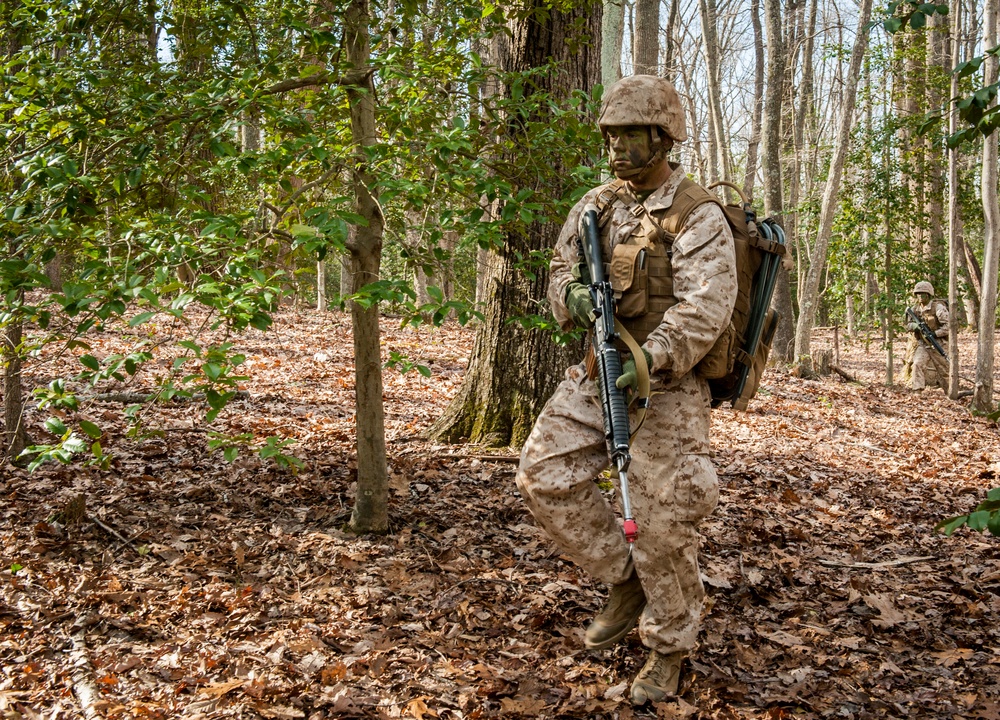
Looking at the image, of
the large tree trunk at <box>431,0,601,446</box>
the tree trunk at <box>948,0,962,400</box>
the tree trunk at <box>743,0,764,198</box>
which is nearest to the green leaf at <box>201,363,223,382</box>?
the large tree trunk at <box>431,0,601,446</box>

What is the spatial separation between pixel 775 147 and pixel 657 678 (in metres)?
13.3

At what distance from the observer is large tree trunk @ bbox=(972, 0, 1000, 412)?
9914 mm

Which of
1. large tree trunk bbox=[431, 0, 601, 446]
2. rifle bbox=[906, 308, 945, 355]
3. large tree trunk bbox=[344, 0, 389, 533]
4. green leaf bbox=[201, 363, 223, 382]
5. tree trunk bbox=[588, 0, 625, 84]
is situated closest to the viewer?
green leaf bbox=[201, 363, 223, 382]

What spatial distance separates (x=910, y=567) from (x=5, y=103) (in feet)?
17.6

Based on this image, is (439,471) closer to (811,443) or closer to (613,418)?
(613,418)

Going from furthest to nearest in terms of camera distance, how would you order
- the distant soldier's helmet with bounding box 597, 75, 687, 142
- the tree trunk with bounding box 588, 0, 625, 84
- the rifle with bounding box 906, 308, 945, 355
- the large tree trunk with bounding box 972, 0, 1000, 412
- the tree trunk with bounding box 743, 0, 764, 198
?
the tree trunk with bounding box 743, 0, 764, 198 → the rifle with bounding box 906, 308, 945, 355 → the large tree trunk with bounding box 972, 0, 1000, 412 → the tree trunk with bounding box 588, 0, 625, 84 → the distant soldier's helmet with bounding box 597, 75, 687, 142

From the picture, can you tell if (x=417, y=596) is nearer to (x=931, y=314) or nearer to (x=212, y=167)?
(x=212, y=167)

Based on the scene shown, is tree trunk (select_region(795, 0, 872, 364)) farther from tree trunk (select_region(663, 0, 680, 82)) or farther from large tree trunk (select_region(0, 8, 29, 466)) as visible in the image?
large tree trunk (select_region(0, 8, 29, 466))

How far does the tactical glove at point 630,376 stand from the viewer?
10.2 feet

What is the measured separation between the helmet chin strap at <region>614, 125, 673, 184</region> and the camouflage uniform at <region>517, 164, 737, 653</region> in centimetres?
10

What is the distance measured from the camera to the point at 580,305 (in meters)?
3.45

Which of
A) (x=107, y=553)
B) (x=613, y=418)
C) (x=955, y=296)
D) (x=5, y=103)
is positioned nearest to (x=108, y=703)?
(x=107, y=553)

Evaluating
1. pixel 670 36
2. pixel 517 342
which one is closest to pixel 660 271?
pixel 517 342

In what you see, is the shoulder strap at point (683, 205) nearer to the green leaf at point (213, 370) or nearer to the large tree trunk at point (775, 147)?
the green leaf at point (213, 370)
